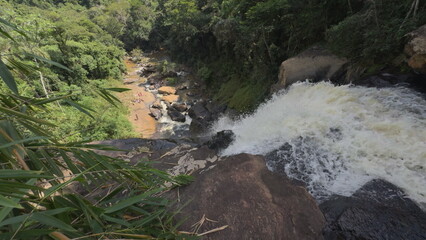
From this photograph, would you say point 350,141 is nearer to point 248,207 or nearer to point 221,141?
point 248,207

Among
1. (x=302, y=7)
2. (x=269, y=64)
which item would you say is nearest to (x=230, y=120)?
(x=269, y=64)

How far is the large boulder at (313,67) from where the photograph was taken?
22.0 feet

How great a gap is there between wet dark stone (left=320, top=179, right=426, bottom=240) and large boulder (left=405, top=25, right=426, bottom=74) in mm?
3071

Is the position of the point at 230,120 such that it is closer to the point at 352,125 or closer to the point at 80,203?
the point at 352,125

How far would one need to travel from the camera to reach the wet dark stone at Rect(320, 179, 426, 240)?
231 cm

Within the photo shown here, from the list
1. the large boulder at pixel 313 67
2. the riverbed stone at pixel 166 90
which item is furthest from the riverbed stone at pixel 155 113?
the large boulder at pixel 313 67

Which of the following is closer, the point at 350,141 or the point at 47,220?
the point at 47,220

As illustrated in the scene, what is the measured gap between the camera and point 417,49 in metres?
4.20

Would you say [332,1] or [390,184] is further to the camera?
[332,1]

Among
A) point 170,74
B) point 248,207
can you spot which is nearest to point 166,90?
point 170,74

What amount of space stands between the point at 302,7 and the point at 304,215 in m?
8.03

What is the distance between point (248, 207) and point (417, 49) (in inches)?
186

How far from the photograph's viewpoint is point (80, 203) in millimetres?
1256

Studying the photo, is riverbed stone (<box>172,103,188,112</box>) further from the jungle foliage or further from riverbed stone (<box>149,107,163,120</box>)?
the jungle foliage
